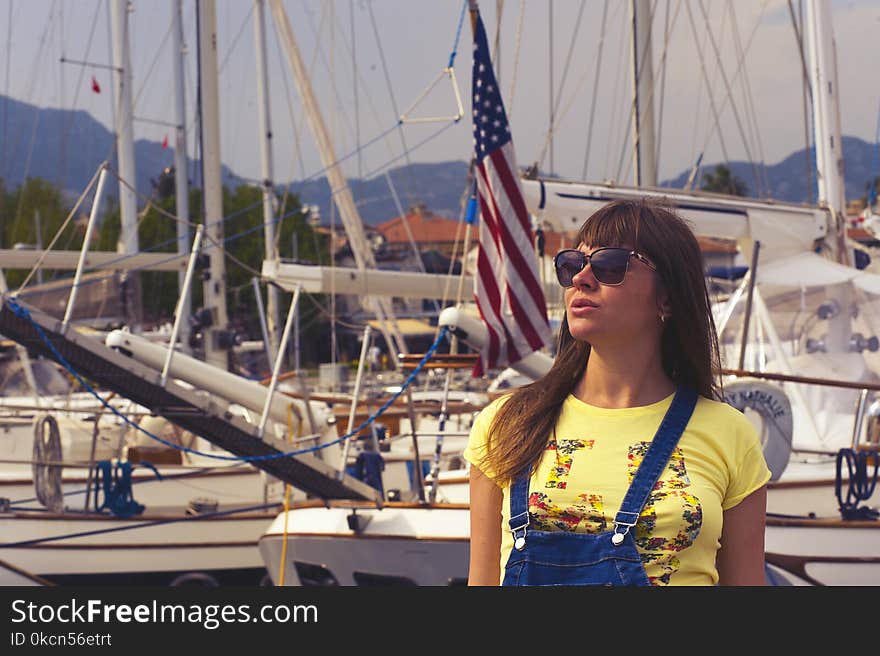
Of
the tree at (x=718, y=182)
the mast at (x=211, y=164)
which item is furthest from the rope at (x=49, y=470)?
the tree at (x=718, y=182)

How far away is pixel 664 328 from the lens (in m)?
2.97

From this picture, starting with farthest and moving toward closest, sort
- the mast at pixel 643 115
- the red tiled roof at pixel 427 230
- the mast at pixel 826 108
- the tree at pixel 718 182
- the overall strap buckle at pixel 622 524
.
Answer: the red tiled roof at pixel 427 230, the tree at pixel 718 182, the mast at pixel 643 115, the mast at pixel 826 108, the overall strap buckle at pixel 622 524

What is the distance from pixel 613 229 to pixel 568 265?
0.14m

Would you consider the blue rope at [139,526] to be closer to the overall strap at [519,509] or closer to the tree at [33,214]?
the overall strap at [519,509]

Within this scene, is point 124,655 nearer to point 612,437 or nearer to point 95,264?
point 612,437

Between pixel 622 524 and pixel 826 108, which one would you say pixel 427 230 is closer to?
pixel 826 108

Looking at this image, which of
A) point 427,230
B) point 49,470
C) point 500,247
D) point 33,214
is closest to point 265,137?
point 49,470

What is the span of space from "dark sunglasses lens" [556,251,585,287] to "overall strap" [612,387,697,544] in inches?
14.9

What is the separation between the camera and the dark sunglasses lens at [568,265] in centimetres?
286

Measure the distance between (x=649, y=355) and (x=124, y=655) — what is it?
4.40 feet

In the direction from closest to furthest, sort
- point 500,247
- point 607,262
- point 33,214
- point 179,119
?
point 607,262 < point 500,247 < point 179,119 < point 33,214

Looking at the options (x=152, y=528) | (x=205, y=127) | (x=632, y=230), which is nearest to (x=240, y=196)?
(x=205, y=127)

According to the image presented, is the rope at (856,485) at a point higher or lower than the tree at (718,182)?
lower

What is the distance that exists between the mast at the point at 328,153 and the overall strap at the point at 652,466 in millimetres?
12495
